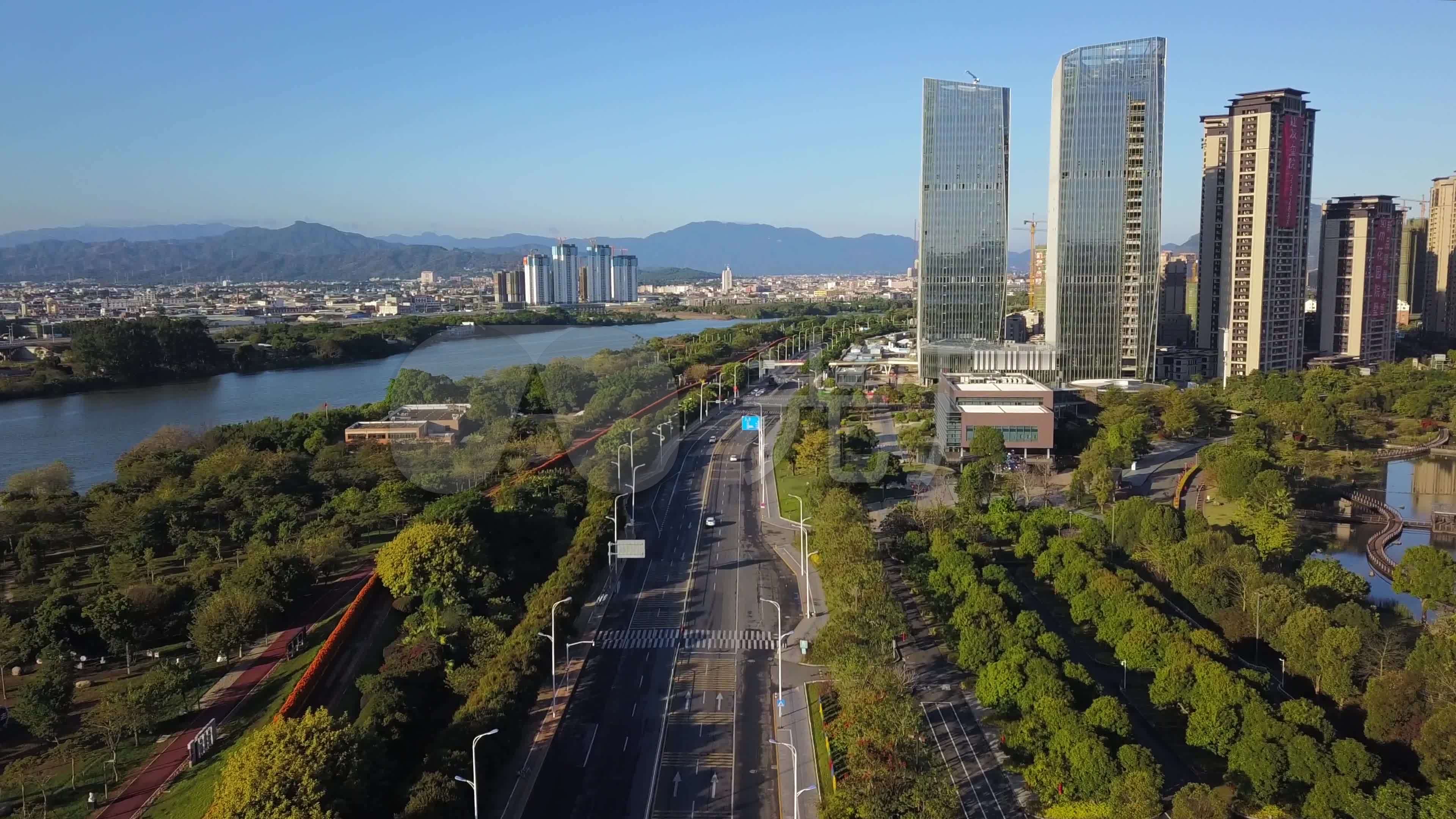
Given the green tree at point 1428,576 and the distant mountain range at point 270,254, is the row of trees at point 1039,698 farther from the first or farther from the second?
the distant mountain range at point 270,254

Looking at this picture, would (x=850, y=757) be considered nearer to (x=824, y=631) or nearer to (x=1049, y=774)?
(x=1049, y=774)

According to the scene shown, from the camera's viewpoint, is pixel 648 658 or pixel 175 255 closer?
pixel 648 658

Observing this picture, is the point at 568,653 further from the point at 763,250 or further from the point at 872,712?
the point at 763,250

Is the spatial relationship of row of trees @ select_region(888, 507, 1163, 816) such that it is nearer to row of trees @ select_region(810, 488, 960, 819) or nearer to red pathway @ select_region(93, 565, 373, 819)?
row of trees @ select_region(810, 488, 960, 819)

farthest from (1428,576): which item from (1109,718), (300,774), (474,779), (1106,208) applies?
(1106,208)

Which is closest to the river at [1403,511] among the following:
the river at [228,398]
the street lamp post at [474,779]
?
the street lamp post at [474,779]

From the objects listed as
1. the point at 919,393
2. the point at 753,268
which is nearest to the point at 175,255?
the point at 753,268
